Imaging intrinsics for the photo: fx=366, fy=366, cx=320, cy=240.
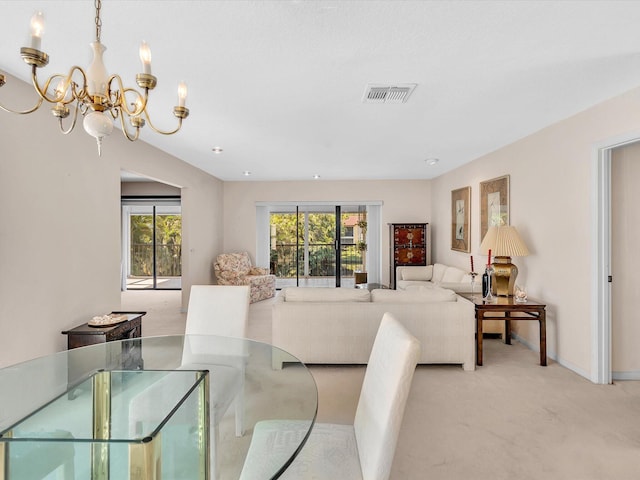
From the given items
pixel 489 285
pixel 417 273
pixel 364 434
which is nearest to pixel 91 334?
A: pixel 364 434

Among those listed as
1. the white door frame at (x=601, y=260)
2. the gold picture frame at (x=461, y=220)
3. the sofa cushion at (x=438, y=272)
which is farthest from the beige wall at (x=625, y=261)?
the sofa cushion at (x=438, y=272)

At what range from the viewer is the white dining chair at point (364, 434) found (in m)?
1.21

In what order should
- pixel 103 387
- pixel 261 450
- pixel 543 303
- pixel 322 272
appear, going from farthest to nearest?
1. pixel 322 272
2. pixel 543 303
3. pixel 103 387
4. pixel 261 450

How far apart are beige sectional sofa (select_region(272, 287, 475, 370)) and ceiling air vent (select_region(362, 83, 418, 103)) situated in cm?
178

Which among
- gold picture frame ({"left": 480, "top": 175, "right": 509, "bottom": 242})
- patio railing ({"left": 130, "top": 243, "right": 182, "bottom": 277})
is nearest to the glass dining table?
gold picture frame ({"left": 480, "top": 175, "right": 509, "bottom": 242})

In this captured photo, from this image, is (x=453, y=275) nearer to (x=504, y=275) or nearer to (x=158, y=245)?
(x=504, y=275)

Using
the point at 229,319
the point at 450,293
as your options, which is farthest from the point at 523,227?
the point at 229,319

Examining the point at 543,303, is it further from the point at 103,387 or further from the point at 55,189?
the point at 55,189

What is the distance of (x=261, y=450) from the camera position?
1351mm

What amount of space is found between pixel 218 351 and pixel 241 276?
4.36 meters

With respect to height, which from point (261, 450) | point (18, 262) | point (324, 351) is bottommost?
point (324, 351)

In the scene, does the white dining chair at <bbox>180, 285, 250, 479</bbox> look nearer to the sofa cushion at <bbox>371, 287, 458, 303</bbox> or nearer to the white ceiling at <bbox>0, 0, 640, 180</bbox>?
the sofa cushion at <bbox>371, 287, 458, 303</bbox>

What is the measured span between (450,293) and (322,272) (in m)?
4.69

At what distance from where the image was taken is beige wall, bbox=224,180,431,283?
7441mm
